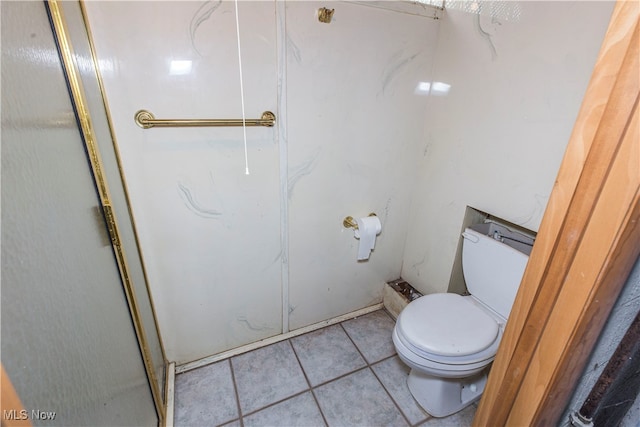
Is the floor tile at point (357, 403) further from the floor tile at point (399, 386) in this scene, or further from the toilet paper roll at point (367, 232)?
the toilet paper roll at point (367, 232)

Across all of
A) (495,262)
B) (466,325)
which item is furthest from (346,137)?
(466,325)

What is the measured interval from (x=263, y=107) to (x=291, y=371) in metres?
1.32

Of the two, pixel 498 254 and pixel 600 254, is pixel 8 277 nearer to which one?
pixel 600 254

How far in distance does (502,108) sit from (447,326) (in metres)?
0.95

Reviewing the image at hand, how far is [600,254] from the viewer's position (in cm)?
43

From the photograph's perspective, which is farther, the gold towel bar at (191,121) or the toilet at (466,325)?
the toilet at (466,325)

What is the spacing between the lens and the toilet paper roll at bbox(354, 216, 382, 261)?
161cm

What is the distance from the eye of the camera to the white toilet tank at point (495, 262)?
1.26 m

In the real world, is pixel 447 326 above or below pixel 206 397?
above

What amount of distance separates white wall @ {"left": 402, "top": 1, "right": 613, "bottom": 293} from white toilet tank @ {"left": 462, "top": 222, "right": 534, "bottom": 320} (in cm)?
12

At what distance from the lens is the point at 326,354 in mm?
1657
